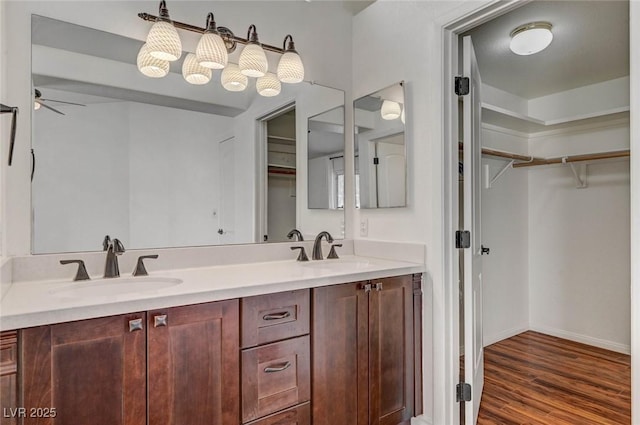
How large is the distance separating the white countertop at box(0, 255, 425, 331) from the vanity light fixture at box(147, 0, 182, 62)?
1.00m

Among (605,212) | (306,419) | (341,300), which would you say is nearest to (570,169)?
(605,212)

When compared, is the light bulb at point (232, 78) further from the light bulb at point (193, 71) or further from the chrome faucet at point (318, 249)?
the chrome faucet at point (318, 249)

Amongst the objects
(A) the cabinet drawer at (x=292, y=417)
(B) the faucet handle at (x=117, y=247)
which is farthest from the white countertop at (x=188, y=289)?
(A) the cabinet drawer at (x=292, y=417)

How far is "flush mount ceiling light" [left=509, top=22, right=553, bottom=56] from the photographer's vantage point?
2.28 m

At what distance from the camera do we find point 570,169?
11.4 feet

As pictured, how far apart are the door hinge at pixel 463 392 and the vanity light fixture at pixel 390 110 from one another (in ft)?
4.76

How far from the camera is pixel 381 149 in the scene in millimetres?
2232

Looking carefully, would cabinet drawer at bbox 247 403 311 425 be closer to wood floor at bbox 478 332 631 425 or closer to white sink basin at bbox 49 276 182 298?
white sink basin at bbox 49 276 182 298

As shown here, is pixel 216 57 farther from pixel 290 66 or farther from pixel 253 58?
pixel 290 66

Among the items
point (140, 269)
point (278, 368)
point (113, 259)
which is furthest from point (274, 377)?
point (113, 259)

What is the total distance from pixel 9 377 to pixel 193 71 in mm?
1455

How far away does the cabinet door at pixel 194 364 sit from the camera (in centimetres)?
122

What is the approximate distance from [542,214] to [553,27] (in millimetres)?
1905

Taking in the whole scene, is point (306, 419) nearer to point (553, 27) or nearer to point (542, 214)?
point (553, 27)
